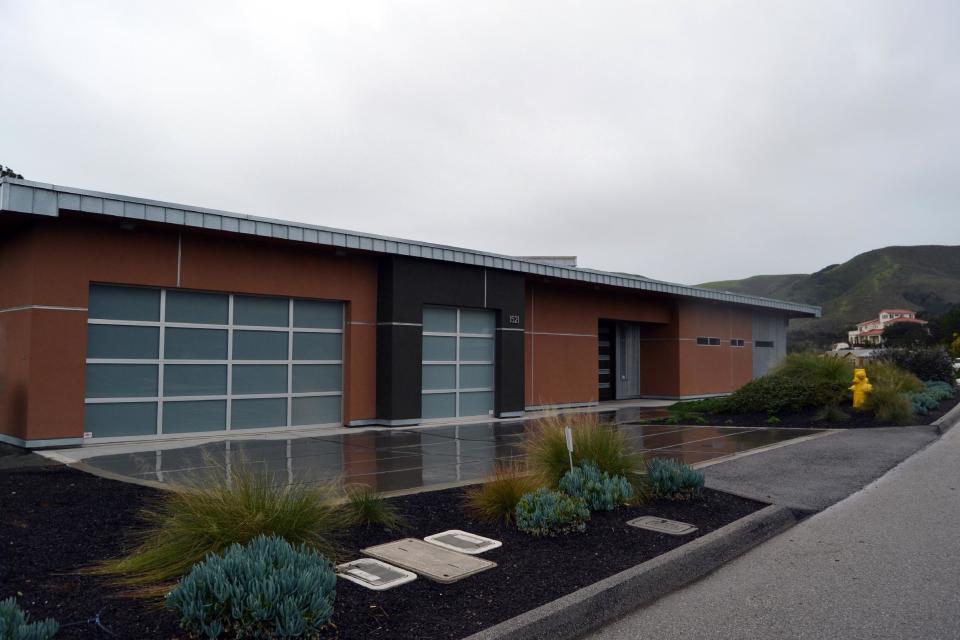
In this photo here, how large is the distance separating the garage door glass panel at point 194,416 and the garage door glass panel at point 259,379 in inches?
18.4

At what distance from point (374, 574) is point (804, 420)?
13050 millimetres

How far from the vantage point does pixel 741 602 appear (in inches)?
185

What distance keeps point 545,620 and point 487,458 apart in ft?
21.3

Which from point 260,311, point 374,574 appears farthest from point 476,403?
point 374,574

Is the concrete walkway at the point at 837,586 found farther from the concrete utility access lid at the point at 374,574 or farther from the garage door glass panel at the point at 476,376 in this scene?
the garage door glass panel at the point at 476,376

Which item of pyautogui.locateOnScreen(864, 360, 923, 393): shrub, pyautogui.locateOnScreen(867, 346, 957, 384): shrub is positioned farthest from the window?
pyautogui.locateOnScreen(867, 346, 957, 384): shrub

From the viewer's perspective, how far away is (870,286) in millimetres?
128250

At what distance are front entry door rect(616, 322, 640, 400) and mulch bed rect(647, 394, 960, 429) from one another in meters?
7.62

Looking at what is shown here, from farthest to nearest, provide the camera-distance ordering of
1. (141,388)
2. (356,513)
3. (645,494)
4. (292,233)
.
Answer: (292,233) → (141,388) → (645,494) → (356,513)

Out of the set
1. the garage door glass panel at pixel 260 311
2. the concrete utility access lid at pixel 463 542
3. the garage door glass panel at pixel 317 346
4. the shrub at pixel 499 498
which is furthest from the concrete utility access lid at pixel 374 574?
the garage door glass panel at pixel 317 346

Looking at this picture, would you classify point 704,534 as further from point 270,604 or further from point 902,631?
point 270,604

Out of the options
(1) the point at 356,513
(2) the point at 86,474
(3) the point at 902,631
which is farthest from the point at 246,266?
(3) the point at 902,631

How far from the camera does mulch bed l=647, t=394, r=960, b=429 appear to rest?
1439 centimetres

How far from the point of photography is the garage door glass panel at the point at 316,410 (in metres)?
14.4
